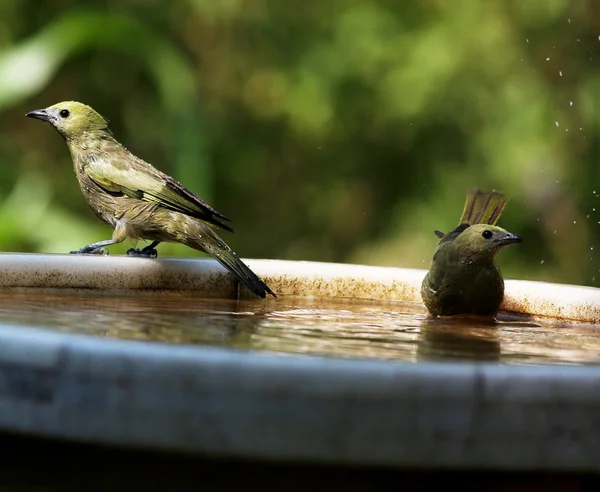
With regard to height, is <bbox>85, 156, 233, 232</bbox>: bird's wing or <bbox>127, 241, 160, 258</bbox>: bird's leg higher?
<bbox>85, 156, 233, 232</bbox>: bird's wing

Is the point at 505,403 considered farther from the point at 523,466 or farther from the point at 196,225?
the point at 196,225

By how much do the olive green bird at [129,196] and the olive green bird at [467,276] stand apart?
2.51 feet

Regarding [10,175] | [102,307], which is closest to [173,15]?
[10,175]

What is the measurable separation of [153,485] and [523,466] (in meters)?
0.54

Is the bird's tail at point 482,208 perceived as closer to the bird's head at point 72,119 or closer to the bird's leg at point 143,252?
the bird's leg at point 143,252

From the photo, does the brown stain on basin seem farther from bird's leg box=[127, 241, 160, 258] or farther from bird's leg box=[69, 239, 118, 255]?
bird's leg box=[69, 239, 118, 255]

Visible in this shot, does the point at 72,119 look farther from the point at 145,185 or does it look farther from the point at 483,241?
the point at 483,241

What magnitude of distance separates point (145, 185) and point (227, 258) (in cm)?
78

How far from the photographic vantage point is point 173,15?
10867mm

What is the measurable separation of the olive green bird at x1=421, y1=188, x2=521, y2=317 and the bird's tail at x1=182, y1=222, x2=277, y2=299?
55 centimetres

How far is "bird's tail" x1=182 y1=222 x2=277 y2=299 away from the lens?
349 cm

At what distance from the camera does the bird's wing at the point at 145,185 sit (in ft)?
13.4

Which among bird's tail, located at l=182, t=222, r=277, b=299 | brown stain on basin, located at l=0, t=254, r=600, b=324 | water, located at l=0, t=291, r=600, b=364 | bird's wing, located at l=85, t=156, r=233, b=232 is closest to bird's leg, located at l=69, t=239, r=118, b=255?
bird's wing, located at l=85, t=156, r=233, b=232

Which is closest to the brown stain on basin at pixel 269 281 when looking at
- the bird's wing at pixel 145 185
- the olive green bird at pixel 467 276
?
the olive green bird at pixel 467 276
